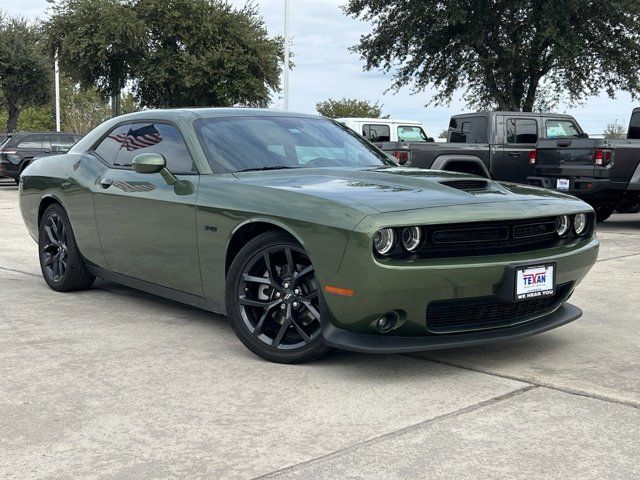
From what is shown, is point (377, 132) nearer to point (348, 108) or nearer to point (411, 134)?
point (411, 134)

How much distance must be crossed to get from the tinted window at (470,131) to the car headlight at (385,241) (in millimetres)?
10711

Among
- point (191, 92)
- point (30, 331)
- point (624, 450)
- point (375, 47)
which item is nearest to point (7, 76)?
point (191, 92)

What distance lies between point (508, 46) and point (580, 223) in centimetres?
2359

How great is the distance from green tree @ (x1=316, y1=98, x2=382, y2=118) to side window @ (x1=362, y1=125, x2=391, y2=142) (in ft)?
159

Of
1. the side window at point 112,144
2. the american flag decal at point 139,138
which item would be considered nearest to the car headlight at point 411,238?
the american flag decal at point 139,138

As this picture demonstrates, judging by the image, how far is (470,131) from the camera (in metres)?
14.7

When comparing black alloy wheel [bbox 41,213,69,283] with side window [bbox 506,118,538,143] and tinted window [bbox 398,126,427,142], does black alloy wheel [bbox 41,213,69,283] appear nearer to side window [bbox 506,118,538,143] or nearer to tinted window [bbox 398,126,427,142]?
side window [bbox 506,118,538,143]

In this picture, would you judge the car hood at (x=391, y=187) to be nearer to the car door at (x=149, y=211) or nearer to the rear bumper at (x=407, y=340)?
the car door at (x=149, y=211)

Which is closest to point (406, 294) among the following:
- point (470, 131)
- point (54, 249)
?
point (54, 249)


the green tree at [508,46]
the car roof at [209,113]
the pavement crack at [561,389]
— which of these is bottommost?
the pavement crack at [561,389]

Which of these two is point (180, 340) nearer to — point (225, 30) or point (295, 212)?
point (295, 212)

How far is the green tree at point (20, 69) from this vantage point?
4038 centimetres

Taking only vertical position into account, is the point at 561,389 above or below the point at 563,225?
below

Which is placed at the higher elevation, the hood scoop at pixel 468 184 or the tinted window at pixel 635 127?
the tinted window at pixel 635 127
